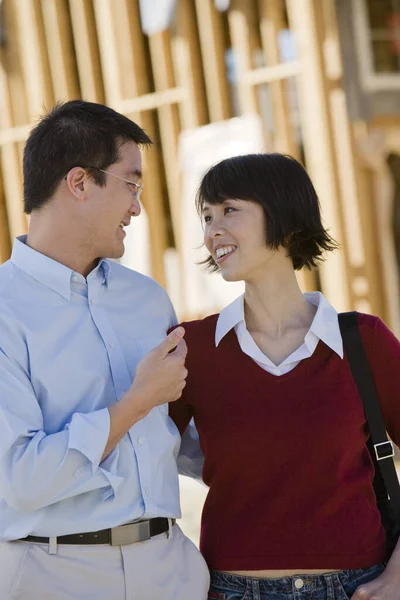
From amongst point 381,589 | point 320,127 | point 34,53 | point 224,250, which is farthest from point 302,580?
point 34,53

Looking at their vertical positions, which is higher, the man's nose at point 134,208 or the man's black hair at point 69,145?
the man's black hair at point 69,145

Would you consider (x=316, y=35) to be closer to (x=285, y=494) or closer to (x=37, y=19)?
(x=37, y=19)

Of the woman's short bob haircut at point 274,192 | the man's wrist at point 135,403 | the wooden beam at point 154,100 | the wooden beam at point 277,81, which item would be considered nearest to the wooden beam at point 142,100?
the wooden beam at point 154,100

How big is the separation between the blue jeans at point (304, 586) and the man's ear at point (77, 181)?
1.01 meters

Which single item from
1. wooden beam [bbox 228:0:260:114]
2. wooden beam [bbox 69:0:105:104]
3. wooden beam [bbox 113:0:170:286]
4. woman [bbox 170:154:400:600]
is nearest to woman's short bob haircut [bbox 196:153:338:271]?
woman [bbox 170:154:400:600]

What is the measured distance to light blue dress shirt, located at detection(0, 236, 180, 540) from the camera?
6.64 ft

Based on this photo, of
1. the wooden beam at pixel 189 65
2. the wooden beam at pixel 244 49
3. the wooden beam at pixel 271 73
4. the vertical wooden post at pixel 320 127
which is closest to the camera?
the vertical wooden post at pixel 320 127

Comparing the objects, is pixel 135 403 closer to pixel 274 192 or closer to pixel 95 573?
pixel 95 573

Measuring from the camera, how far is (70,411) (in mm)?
2145

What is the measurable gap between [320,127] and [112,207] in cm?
604

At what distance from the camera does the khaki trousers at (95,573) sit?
6.82 feet

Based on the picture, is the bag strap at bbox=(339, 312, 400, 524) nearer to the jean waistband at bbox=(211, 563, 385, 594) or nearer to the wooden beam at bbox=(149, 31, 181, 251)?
the jean waistband at bbox=(211, 563, 385, 594)

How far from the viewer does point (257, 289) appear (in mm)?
2465

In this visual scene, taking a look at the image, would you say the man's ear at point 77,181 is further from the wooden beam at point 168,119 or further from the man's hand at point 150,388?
the wooden beam at point 168,119
